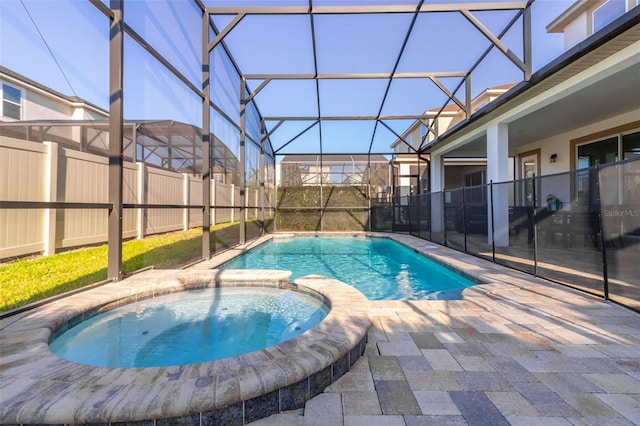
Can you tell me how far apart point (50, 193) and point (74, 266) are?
1190mm

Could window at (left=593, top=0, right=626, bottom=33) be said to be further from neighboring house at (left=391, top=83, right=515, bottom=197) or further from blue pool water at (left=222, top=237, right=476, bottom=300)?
blue pool water at (left=222, top=237, right=476, bottom=300)

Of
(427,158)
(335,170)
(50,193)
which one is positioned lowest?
(50,193)

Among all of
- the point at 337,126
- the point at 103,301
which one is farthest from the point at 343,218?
the point at 103,301

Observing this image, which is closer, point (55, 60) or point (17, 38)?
point (17, 38)

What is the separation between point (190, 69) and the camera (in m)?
5.68

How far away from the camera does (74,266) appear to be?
4.34 meters

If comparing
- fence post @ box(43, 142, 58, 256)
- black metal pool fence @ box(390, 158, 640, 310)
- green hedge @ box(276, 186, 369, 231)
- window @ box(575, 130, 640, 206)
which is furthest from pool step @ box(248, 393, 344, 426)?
green hedge @ box(276, 186, 369, 231)

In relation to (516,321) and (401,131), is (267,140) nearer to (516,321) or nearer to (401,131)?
(401,131)

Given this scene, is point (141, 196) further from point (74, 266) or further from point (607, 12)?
point (607, 12)

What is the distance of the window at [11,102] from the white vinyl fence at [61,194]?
1.07 feet

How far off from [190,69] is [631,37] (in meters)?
6.58

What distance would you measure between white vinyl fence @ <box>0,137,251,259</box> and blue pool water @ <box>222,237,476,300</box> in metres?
2.42

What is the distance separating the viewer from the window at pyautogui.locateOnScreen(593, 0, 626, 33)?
5.53m

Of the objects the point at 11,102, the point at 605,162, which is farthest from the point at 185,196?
the point at 605,162
